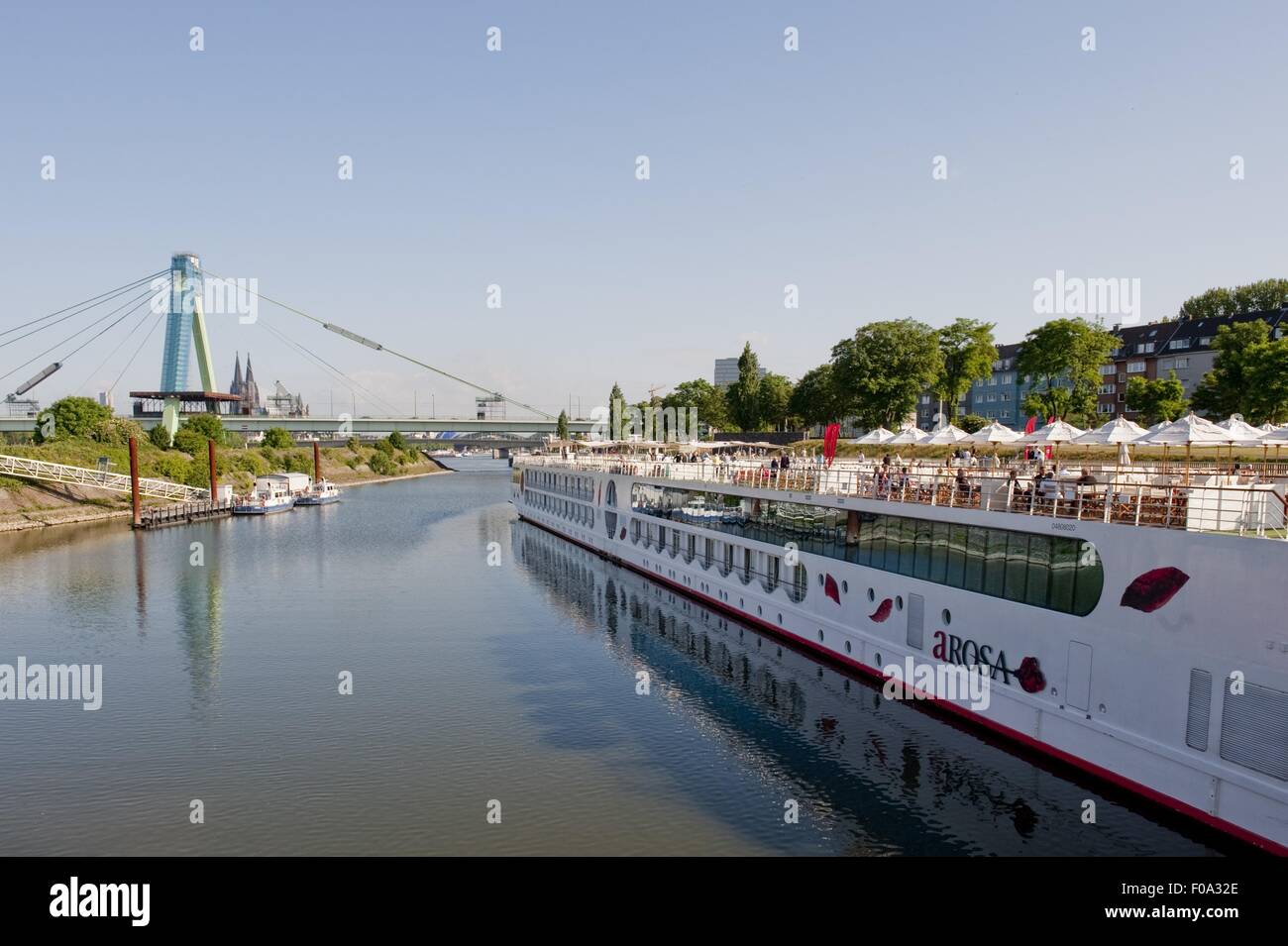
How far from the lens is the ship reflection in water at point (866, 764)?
19.9 m

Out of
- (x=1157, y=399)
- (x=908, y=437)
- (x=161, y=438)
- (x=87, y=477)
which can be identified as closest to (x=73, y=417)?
(x=161, y=438)

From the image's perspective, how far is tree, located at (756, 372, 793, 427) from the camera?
13188 centimetres

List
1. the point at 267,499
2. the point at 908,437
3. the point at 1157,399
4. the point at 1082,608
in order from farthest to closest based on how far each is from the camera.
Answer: the point at 267,499
the point at 1157,399
the point at 908,437
the point at 1082,608

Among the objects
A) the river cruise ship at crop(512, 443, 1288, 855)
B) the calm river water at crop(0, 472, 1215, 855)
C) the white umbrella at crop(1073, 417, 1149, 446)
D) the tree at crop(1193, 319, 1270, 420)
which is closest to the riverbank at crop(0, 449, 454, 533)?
the calm river water at crop(0, 472, 1215, 855)

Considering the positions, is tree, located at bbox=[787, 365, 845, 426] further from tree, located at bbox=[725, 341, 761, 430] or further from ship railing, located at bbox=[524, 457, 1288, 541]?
ship railing, located at bbox=[524, 457, 1288, 541]

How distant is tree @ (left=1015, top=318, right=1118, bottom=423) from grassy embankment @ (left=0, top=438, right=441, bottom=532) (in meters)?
102

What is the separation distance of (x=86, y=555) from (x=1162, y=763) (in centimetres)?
7375

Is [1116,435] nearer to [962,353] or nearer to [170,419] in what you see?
[962,353]

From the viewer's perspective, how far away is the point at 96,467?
100375 millimetres

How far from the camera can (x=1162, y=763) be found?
19.0 meters

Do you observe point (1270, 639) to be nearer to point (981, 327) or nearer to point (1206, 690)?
point (1206, 690)

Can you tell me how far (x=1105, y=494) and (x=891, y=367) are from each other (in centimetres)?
6824

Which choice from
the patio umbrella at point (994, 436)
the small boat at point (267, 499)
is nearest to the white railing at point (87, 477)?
the small boat at point (267, 499)
